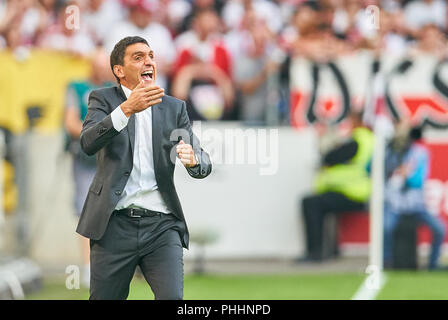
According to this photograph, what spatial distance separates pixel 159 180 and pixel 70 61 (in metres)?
6.27

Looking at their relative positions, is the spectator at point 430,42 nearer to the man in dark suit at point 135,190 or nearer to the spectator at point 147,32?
the spectator at point 147,32

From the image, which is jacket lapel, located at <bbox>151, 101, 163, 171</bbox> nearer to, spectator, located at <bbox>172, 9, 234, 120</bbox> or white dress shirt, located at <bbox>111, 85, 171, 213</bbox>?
white dress shirt, located at <bbox>111, 85, 171, 213</bbox>

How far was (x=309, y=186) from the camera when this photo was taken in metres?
11.8

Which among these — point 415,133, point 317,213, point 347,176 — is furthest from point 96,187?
point 415,133

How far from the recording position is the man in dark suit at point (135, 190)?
498 cm

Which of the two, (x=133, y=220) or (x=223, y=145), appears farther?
(x=223, y=145)

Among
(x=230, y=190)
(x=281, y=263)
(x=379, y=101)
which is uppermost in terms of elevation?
(x=379, y=101)

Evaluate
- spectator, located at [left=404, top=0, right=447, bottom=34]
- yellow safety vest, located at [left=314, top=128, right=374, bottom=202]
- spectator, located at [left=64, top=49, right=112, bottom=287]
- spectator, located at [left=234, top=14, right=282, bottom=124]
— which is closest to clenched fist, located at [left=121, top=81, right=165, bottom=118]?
spectator, located at [left=64, top=49, right=112, bottom=287]

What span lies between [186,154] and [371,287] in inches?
207

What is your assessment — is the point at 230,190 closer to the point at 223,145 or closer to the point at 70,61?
the point at 223,145

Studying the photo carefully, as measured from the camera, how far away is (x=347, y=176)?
11.8 metres
